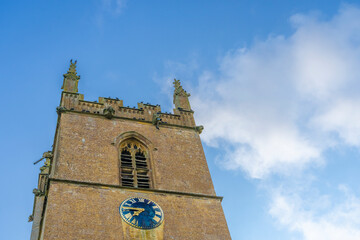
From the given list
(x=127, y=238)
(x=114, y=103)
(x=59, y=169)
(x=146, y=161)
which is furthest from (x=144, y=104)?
(x=127, y=238)

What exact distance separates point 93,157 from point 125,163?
153 cm

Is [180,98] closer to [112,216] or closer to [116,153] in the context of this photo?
[116,153]

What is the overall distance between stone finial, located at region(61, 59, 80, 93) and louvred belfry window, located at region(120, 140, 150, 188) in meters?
4.73

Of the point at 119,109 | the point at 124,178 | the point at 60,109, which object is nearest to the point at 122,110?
the point at 119,109

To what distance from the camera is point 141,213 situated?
17672mm

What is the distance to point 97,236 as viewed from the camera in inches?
636

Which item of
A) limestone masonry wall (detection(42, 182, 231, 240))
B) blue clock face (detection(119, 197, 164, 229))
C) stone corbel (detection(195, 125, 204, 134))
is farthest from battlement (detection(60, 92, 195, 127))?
blue clock face (detection(119, 197, 164, 229))

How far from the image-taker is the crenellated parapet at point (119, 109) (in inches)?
891

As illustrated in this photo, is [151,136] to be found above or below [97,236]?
above

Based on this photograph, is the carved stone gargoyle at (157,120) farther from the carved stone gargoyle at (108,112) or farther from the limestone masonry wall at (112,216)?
the limestone masonry wall at (112,216)

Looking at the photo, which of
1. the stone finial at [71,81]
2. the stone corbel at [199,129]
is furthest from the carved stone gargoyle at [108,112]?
the stone corbel at [199,129]

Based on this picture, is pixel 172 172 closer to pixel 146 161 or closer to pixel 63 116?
pixel 146 161

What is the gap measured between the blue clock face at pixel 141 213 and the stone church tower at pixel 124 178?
0.12 feet

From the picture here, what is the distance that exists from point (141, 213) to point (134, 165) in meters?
3.33
